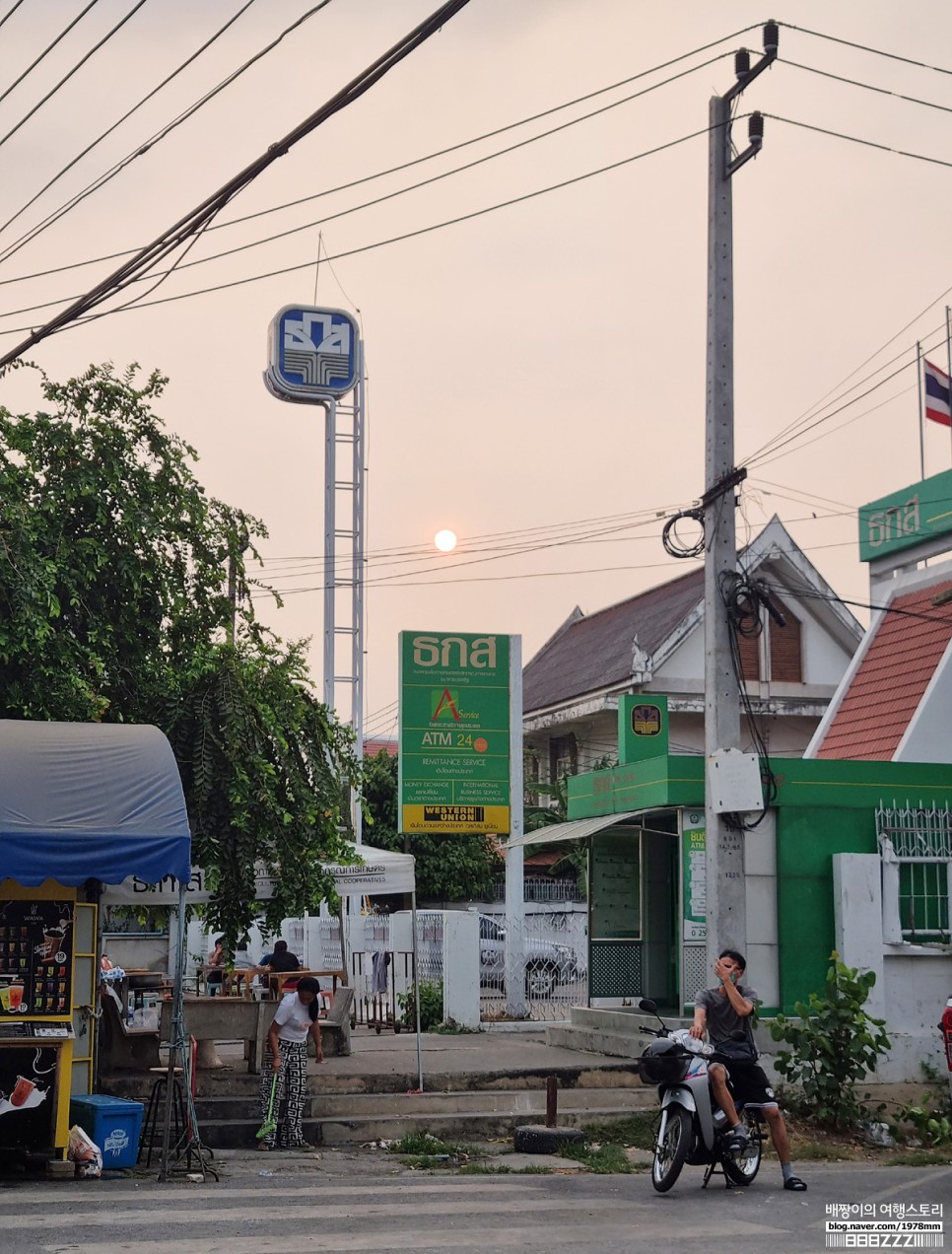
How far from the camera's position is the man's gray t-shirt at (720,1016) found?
11758 millimetres

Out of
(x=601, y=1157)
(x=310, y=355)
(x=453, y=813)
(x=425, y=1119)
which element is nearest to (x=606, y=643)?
(x=310, y=355)

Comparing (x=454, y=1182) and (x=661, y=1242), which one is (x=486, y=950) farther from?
(x=661, y=1242)

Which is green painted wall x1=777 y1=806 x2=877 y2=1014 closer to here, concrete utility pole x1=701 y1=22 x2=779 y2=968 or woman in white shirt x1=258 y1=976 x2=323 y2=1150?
concrete utility pole x1=701 y1=22 x2=779 y2=968

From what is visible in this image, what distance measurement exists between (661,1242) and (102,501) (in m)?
9.80


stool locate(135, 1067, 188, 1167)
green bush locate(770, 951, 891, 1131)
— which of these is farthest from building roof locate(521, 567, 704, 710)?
stool locate(135, 1067, 188, 1167)

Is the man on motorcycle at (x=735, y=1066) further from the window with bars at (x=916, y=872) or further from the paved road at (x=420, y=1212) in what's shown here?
the window with bars at (x=916, y=872)

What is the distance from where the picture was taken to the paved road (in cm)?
902

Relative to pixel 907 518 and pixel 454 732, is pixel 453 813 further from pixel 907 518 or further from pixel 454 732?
pixel 907 518

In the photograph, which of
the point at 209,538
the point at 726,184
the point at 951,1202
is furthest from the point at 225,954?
the point at 726,184

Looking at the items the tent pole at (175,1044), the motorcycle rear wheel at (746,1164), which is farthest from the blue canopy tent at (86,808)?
the motorcycle rear wheel at (746,1164)

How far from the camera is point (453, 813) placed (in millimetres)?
23016

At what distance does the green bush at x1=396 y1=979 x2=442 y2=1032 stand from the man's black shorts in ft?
39.1

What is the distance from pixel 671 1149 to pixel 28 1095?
490 centimetres

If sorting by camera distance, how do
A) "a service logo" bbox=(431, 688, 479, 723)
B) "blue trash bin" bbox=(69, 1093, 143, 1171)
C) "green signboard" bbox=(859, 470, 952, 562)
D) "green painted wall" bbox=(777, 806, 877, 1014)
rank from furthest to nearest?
"a service logo" bbox=(431, 688, 479, 723), "green signboard" bbox=(859, 470, 952, 562), "green painted wall" bbox=(777, 806, 877, 1014), "blue trash bin" bbox=(69, 1093, 143, 1171)
